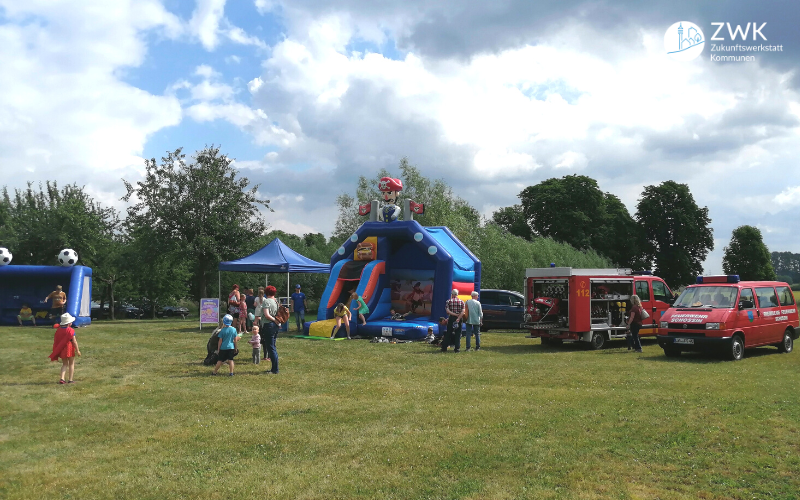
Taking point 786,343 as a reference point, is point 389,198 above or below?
above

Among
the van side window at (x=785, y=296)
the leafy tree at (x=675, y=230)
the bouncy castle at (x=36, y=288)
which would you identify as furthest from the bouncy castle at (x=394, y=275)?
the leafy tree at (x=675, y=230)

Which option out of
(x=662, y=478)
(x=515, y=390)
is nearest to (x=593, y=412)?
(x=515, y=390)

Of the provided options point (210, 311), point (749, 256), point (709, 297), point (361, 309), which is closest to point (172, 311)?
point (210, 311)

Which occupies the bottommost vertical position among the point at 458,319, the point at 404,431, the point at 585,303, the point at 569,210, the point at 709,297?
the point at 404,431

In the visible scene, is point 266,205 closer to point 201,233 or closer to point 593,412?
point 201,233

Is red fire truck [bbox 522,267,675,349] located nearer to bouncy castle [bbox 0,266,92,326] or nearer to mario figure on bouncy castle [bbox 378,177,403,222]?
mario figure on bouncy castle [bbox 378,177,403,222]

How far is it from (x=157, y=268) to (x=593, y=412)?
121 feet

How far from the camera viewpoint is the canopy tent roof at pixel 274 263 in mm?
23391

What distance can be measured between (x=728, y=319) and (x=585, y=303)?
11.6ft

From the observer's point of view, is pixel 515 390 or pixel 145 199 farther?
pixel 145 199

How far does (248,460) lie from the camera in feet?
21.5

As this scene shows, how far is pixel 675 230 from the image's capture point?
1977 inches

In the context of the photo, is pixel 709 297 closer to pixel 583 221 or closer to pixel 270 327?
pixel 270 327

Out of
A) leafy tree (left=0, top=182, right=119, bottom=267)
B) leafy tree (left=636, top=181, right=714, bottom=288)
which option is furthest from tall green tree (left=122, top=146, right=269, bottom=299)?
leafy tree (left=636, top=181, right=714, bottom=288)
